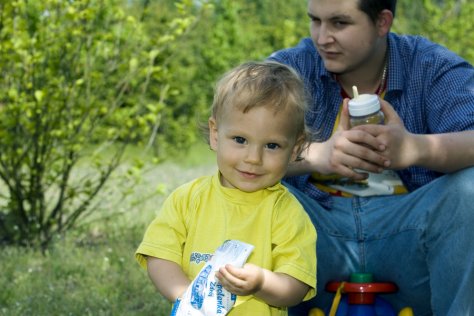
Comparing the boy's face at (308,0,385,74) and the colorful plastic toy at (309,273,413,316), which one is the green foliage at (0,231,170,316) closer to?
the colorful plastic toy at (309,273,413,316)

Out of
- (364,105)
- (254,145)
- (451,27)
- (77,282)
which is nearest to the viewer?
(254,145)

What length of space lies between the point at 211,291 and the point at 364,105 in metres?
0.79

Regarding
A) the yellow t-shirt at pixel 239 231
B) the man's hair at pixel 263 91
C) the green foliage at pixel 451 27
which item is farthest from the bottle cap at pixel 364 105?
the green foliage at pixel 451 27

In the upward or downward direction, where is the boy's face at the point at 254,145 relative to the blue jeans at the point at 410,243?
upward

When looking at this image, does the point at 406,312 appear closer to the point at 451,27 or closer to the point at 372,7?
the point at 372,7

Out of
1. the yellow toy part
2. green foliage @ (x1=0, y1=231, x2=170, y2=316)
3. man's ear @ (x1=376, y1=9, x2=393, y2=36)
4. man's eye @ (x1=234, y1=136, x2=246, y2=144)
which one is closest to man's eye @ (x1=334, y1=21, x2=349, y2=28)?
man's ear @ (x1=376, y1=9, x2=393, y2=36)

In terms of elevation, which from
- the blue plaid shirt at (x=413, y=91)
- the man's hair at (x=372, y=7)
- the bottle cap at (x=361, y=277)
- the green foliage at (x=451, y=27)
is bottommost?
the green foliage at (x=451, y=27)

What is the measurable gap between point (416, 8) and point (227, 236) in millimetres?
16292

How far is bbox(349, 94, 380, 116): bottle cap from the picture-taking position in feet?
8.88

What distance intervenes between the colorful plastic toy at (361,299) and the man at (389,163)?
110mm

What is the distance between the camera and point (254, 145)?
2551mm

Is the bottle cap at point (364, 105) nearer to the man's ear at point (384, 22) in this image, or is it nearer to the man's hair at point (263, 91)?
the man's hair at point (263, 91)

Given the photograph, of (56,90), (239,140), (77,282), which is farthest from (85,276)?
(239,140)

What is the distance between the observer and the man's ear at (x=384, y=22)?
11.2ft
